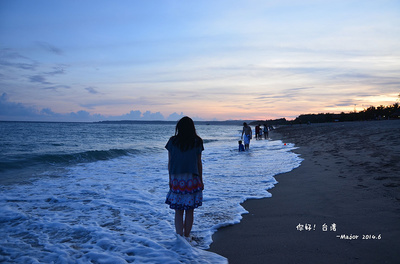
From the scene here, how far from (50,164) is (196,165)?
12.8m

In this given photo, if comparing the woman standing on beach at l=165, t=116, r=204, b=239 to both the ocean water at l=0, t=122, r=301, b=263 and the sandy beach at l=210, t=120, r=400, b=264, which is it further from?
the sandy beach at l=210, t=120, r=400, b=264

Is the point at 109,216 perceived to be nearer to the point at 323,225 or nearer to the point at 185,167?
the point at 185,167

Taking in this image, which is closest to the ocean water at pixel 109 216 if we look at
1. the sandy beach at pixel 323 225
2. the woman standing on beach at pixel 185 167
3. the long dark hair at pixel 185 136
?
the sandy beach at pixel 323 225

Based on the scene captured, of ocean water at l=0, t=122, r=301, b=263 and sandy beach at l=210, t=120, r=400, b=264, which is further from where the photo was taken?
ocean water at l=0, t=122, r=301, b=263

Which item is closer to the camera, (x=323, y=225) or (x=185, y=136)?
(x=185, y=136)

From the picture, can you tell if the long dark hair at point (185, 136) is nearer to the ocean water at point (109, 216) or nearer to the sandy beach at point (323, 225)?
the ocean water at point (109, 216)

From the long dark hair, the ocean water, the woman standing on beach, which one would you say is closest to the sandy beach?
the ocean water

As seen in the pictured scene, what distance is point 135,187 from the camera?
7.93 m

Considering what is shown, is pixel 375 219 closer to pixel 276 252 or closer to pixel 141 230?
pixel 276 252

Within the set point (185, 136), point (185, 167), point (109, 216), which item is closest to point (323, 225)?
point (185, 167)

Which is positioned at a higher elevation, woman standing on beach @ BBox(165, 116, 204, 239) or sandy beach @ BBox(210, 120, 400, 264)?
woman standing on beach @ BBox(165, 116, 204, 239)

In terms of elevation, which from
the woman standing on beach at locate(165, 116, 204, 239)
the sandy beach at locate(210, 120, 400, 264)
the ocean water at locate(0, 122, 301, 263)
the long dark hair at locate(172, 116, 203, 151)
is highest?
the long dark hair at locate(172, 116, 203, 151)

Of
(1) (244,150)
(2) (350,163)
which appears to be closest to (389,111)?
(1) (244,150)

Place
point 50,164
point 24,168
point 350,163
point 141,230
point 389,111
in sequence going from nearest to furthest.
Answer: point 141,230 → point 350,163 → point 24,168 → point 50,164 → point 389,111
